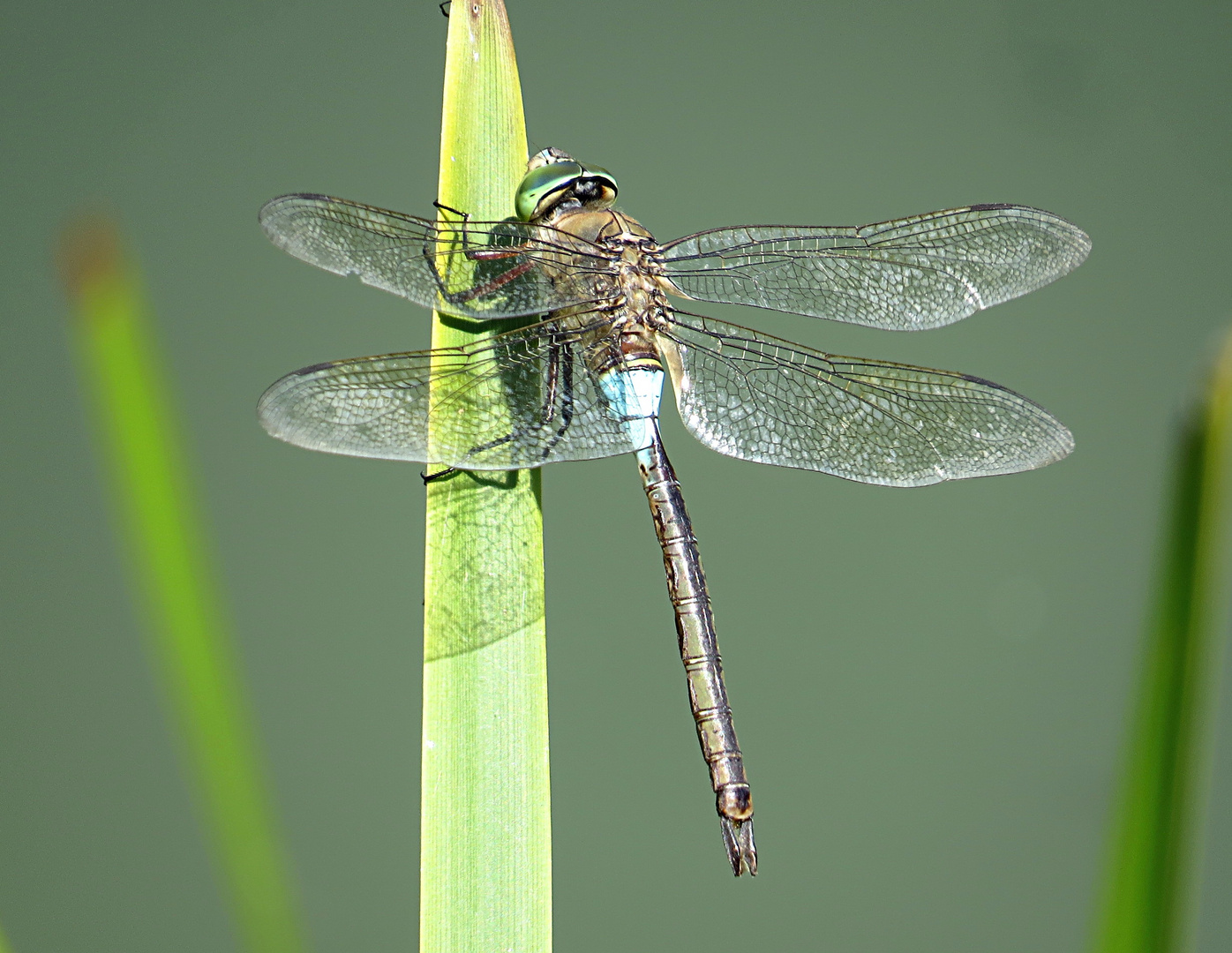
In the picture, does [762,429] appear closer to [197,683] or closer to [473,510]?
[473,510]

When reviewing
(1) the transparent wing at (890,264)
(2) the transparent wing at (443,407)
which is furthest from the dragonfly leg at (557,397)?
(1) the transparent wing at (890,264)

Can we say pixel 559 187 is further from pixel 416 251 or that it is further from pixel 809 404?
pixel 809 404

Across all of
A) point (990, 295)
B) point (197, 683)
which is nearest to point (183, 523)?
point (197, 683)

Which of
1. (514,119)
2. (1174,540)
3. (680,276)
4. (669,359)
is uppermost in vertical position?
(514,119)

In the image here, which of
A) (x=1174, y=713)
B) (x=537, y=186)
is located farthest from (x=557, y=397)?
(x=1174, y=713)

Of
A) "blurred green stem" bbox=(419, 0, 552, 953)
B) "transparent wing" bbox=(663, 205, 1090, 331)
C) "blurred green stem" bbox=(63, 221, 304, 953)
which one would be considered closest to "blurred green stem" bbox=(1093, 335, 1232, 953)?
"blurred green stem" bbox=(419, 0, 552, 953)

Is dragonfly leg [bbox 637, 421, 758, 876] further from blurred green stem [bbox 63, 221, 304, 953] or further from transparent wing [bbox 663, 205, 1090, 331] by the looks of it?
blurred green stem [bbox 63, 221, 304, 953]
